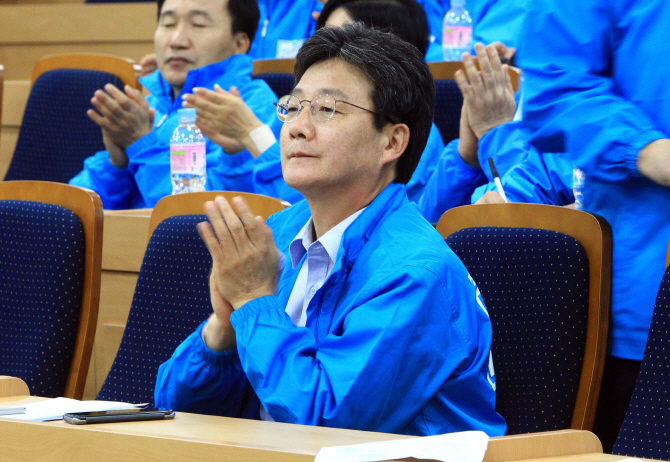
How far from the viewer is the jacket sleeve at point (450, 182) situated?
2.13 m

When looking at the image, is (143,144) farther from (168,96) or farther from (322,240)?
(322,240)

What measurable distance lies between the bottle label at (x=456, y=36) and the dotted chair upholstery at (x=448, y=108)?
78 centimetres

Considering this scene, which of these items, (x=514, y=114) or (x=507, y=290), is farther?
(x=514, y=114)

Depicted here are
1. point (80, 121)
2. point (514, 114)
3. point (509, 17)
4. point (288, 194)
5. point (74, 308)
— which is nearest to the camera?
point (74, 308)

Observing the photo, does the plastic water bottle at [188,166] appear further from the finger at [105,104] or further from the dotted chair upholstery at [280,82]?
the dotted chair upholstery at [280,82]

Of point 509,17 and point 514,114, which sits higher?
point 509,17

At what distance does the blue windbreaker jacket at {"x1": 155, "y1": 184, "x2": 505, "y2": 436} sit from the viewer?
108cm

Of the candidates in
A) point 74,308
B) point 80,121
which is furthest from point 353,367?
point 80,121

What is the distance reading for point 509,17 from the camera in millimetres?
3209

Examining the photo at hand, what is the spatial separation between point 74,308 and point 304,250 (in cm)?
62

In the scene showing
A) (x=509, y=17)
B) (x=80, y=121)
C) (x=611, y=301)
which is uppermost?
(x=509, y=17)

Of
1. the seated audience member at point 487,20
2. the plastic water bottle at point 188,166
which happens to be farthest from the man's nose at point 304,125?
the seated audience member at point 487,20

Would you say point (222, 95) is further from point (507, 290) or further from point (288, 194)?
point (507, 290)

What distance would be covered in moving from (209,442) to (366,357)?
0.90 feet
